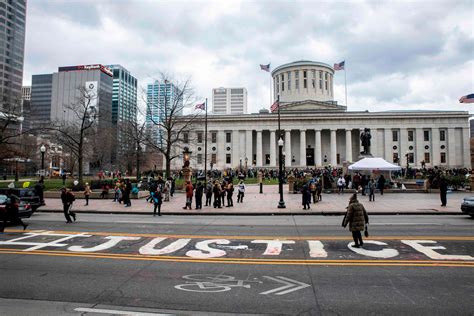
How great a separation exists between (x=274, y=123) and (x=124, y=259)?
7553cm

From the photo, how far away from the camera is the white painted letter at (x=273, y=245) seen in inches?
340

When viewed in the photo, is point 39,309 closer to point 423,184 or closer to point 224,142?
point 423,184

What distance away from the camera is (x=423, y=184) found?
3155 cm

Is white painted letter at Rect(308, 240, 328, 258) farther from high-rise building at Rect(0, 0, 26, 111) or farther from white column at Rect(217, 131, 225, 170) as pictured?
high-rise building at Rect(0, 0, 26, 111)

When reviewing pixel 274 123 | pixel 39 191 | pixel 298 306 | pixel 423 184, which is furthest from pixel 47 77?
pixel 298 306

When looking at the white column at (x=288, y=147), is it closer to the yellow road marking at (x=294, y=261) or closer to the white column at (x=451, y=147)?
the white column at (x=451, y=147)

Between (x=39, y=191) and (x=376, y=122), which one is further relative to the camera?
(x=376, y=122)

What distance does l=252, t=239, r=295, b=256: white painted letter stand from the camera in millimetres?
8648

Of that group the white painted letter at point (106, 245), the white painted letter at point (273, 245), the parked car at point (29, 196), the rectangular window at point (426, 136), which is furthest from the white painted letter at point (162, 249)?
the rectangular window at point (426, 136)

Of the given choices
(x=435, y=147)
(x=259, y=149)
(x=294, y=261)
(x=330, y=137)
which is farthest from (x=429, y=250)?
(x=435, y=147)

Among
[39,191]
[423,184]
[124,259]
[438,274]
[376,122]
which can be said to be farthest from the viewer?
[376,122]

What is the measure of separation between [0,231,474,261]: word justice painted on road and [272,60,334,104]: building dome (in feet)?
282

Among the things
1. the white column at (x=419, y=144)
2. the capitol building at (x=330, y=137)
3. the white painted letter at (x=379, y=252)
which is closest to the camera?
the white painted letter at (x=379, y=252)

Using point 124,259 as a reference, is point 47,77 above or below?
above
